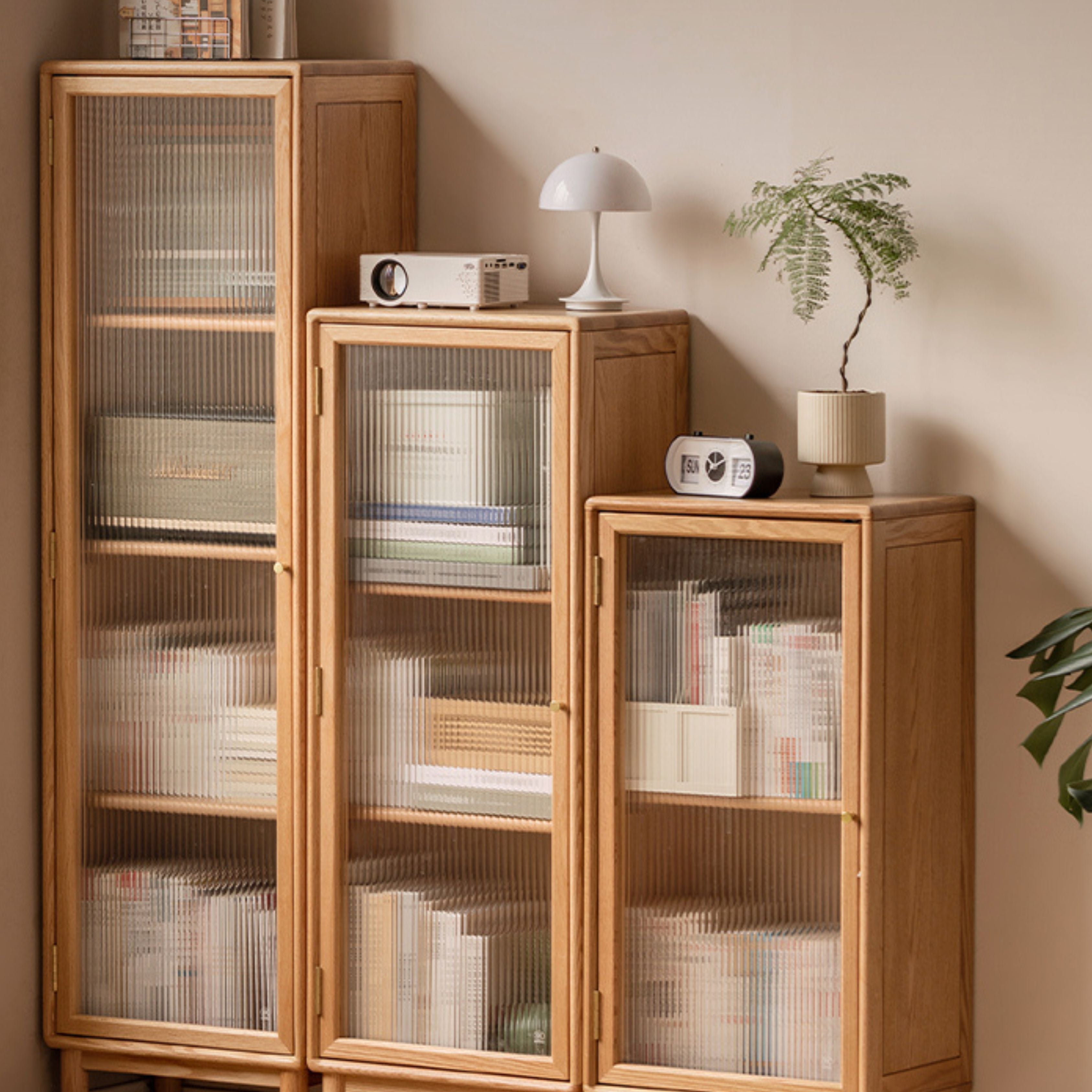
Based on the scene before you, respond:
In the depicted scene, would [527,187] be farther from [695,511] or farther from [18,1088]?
[18,1088]

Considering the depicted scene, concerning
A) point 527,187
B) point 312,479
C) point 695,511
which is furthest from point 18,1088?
point 527,187

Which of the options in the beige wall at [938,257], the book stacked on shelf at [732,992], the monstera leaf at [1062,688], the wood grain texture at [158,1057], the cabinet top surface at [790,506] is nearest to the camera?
the monstera leaf at [1062,688]

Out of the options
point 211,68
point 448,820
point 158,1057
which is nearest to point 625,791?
point 448,820

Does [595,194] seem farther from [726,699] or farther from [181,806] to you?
[181,806]

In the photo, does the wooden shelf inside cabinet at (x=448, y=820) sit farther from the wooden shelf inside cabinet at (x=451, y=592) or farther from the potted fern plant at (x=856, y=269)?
the potted fern plant at (x=856, y=269)

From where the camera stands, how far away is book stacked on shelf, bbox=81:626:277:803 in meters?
3.63

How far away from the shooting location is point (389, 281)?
3541 mm

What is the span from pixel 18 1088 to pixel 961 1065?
1.74 meters

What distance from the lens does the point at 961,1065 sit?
348cm

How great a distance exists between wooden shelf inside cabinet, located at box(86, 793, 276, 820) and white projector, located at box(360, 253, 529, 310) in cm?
94

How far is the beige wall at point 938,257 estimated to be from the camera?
3.40 metres

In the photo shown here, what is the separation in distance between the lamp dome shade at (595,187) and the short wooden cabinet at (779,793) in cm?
54

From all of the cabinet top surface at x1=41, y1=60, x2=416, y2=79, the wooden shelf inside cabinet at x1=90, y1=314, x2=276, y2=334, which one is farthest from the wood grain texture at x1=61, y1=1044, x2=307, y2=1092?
the cabinet top surface at x1=41, y1=60, x2=416, y2=79

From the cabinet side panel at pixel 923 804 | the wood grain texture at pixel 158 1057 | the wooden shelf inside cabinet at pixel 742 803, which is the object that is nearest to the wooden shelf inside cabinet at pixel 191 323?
the wooden shelf inside cabinet at pixel 742 803
